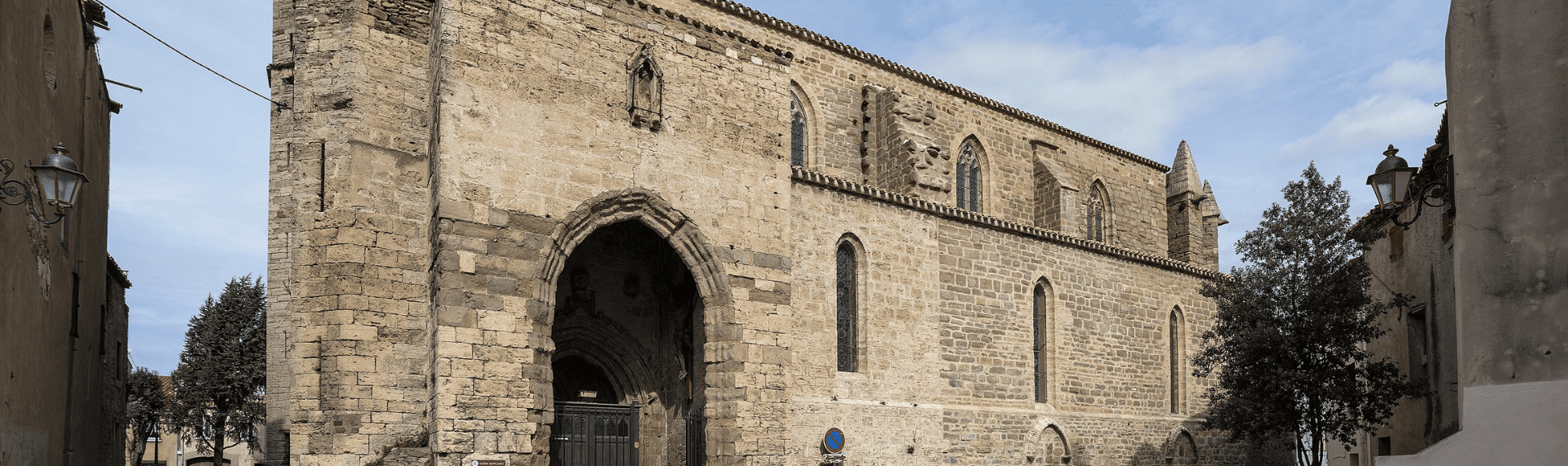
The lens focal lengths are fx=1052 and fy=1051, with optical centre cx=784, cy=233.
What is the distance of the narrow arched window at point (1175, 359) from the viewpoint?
20.6 m

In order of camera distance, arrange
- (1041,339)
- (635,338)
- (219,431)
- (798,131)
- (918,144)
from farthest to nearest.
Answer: (219,431) < (1041,339) < (798,131) < (918,144) < (635,338)

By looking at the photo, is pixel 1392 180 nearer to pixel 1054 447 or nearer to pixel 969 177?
pixel 1054 447

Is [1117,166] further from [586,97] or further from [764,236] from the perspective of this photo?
[586,97]

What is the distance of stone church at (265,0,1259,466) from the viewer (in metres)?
11.0

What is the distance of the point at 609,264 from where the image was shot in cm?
1384

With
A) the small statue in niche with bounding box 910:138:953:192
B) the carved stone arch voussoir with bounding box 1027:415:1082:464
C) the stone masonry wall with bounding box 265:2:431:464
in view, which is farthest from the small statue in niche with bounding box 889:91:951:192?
the stone masonry wall with bounding box 265:2:431:464

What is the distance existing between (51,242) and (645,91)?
6.05m

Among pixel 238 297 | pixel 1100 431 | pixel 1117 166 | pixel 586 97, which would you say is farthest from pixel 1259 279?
pixel 238 297

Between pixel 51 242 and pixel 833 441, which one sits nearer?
pixel 51 242

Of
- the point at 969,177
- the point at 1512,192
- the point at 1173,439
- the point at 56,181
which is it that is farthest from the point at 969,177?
the point at 56,181

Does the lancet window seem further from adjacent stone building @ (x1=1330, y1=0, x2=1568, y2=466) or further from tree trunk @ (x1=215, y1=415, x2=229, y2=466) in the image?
tree trunk @ (x1=215, y1=415, x2=229, y2=466)

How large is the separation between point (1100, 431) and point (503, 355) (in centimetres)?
1154

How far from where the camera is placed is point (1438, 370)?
13.2 meters

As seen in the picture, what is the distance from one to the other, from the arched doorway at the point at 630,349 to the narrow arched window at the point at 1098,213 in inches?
470
